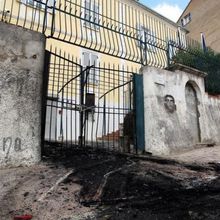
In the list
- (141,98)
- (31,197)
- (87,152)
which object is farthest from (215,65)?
(31,197)

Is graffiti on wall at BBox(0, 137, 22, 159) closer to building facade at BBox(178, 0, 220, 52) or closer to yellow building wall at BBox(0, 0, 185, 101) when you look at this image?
yellow building wall at BBox(0, 0, 185, 101)

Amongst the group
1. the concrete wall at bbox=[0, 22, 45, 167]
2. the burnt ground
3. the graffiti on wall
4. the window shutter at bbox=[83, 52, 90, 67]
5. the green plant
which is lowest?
the burnt ground

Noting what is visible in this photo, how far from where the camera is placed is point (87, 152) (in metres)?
5.16

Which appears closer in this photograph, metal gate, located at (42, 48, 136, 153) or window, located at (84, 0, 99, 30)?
metal gate, located at (42, 48, 136, 153)

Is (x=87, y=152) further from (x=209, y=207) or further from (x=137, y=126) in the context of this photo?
(x=209, y=207)

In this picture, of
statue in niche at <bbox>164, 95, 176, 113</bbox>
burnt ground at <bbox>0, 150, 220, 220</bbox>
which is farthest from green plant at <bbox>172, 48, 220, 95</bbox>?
burnt ground at <bbox>0, 150, 220, 220</bbox>

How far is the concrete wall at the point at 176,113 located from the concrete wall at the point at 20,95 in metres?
3.02

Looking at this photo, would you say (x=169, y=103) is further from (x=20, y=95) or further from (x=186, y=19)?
(x=186, y=19)

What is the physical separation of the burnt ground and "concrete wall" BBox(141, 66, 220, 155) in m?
1.90

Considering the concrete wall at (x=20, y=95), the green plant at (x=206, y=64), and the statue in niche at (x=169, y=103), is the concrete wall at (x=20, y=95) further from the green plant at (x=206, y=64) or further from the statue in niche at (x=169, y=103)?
the green plant at (x=206, y=64)

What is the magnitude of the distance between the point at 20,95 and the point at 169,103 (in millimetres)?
4205

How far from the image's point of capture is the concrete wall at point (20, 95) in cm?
402

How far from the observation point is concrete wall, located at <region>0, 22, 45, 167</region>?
4023mm

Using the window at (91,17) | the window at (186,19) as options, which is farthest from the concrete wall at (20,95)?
the window at (186,19)
